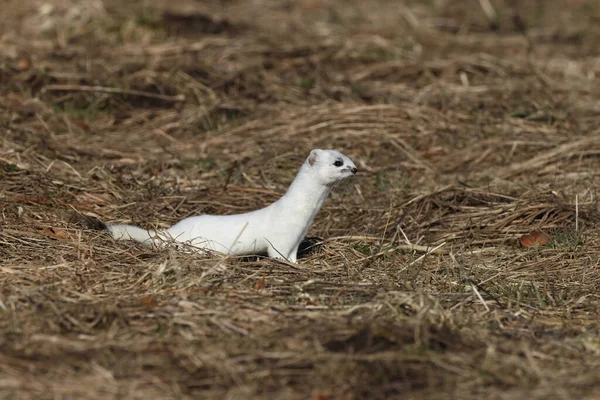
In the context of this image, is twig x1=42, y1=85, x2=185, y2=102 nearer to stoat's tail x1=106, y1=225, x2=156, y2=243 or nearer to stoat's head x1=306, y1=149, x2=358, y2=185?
stoat's tail x1=106, y1=225, x2=156, y2=243

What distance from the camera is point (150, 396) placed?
3.57 meters

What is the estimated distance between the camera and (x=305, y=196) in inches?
213

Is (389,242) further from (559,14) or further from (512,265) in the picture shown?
(559,14)

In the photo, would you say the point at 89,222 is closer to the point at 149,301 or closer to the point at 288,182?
the point at 149,301

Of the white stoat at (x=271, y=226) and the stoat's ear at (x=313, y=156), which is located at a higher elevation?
the stoat's ear at (x=313, y=156)

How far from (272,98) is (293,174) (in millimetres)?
1614

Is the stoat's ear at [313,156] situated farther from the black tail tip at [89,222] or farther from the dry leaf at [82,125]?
the dry leaf at [82,125]

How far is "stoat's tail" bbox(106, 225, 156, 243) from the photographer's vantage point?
532 centimetres

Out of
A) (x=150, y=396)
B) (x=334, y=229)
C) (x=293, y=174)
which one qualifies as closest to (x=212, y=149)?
(x=293, y=174)

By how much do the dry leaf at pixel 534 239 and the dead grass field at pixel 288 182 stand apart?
2.3 inches

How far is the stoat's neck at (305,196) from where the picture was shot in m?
5.38

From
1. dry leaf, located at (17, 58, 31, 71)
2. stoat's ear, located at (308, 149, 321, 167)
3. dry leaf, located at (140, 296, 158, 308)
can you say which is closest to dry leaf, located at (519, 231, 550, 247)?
stoat's ear, located at (308, 149, 321, 167)

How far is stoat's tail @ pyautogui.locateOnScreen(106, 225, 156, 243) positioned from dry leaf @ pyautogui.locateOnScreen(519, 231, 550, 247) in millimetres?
2254

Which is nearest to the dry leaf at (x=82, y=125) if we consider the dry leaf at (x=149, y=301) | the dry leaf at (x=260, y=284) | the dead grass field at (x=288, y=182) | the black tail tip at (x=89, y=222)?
the dead grass field at (x=288, y=182)
